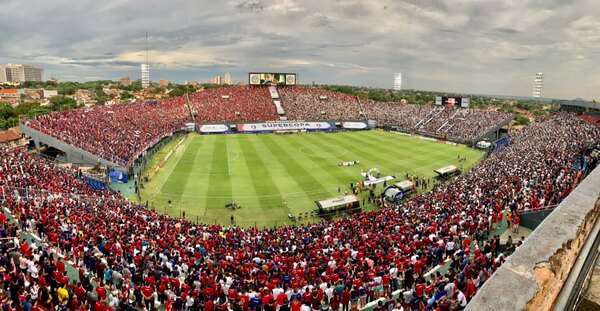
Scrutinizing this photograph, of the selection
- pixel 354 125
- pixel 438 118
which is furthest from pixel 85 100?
pixel 438 118

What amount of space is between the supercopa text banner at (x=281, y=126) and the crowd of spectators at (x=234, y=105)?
390 cm

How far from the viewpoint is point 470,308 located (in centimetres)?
345

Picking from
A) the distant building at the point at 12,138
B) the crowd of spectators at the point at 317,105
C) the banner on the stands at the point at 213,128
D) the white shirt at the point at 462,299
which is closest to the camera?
the white shirt at the point at 462,299

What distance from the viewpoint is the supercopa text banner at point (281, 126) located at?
252 feet

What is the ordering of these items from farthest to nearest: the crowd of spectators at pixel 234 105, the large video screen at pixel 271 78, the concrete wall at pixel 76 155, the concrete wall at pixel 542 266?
the large video screen at pixel 271 78
the crowd of spectators at pixel 234 105
the concrete wall at pixel 76 155
the concrete wall at pixel 542 266

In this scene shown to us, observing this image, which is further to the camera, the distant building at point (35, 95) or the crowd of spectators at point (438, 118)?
the distant building at point (35, 95)

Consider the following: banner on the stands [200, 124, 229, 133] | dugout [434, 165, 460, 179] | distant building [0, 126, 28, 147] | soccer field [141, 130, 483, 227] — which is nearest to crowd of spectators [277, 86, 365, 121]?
banner on the stands [200, 124, 229, 133]

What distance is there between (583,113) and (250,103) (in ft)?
210

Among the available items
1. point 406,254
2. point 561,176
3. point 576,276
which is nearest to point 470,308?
point 576,276

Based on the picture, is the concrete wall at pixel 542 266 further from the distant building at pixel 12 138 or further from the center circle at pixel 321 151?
the distant building at pixel 12 138

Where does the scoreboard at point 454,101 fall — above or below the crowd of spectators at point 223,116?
above

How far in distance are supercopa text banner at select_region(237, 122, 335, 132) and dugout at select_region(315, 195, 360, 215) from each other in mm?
49065

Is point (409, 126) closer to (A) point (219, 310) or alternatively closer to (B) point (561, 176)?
(B) point (561, 176)

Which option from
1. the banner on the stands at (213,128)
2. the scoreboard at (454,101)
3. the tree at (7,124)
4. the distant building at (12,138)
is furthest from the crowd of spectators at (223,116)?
the tree at (7,124)
